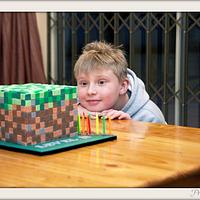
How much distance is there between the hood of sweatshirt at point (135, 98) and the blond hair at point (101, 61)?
82 millimetres

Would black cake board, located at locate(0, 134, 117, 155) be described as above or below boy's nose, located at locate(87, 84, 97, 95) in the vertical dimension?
below

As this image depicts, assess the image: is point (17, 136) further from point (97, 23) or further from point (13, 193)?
point (97, 23)

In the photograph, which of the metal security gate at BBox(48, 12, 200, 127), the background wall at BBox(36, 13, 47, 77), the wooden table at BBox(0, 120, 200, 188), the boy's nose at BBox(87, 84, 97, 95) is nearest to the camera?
the wooden table at BBox(0, 120, 200, 188)

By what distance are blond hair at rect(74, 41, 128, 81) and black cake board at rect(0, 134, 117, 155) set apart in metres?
0.67

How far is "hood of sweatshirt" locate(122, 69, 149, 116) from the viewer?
2293 millimetres

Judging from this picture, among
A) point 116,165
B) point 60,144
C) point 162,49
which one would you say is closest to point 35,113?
point 60,144

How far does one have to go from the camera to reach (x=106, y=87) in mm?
2238

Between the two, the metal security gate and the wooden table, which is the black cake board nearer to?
the wooden table

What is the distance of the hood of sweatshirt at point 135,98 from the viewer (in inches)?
90.3

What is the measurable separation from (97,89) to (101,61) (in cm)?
13

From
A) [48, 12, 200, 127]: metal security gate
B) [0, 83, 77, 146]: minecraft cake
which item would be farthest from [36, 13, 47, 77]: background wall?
[0, 83, 77, 146]: minecraft cake

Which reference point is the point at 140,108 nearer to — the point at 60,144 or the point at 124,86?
the point at 124,86

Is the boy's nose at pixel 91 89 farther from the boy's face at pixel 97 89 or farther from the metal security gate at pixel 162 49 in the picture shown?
the metal security gate at pixel 162 49

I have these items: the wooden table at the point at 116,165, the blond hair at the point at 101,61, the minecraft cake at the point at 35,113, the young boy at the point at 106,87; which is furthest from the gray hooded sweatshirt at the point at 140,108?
the minecraft cake at the point at 35,113
